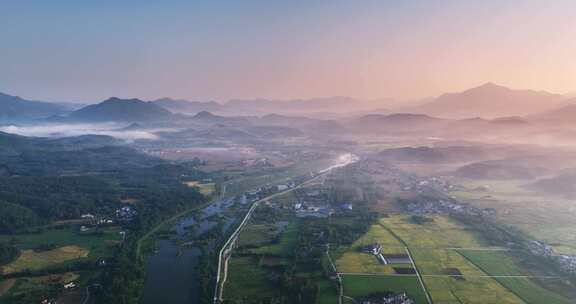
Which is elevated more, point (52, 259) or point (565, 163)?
point (565, 163)

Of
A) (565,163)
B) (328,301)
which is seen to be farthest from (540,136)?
(328,301)

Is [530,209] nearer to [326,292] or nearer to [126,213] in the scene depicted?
[326,292]

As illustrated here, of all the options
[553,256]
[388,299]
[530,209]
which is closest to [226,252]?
[388,299]

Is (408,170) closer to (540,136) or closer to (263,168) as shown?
(263,168)

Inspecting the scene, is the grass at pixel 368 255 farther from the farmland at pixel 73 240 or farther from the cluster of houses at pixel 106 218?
the cluster of houses at pixel 106 218

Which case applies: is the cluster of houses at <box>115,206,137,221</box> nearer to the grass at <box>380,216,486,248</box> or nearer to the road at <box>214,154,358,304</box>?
the road at <box>214,154,358,304</box>

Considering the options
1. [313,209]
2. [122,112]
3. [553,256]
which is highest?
[122,112]
